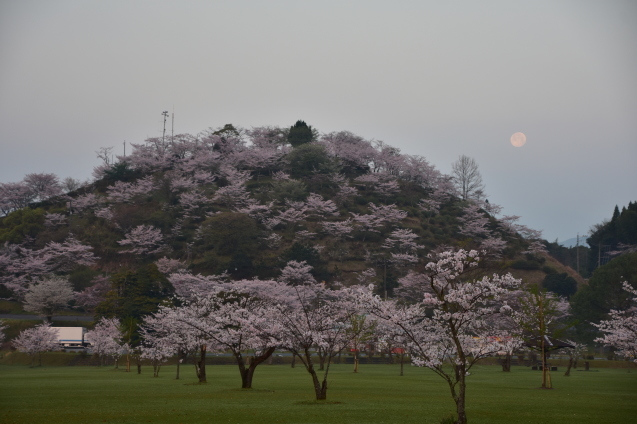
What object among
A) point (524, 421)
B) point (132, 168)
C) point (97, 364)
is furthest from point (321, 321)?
point (132, 168)

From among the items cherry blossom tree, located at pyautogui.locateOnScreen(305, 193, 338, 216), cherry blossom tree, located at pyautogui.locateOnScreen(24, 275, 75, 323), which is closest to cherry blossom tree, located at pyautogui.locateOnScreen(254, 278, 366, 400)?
cherry blossom tree, located at pyautogui.locateOnScreen(24, 275, 75, 323)

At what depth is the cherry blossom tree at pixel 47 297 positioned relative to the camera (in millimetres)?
69812

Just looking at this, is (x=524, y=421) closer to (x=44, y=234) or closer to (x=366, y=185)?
(x=44, y=234)

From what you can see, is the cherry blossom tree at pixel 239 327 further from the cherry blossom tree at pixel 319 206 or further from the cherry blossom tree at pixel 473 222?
the cherry blossom tree at pixel 473 222

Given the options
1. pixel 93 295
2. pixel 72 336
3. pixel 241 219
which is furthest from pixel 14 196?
pixel 72 336

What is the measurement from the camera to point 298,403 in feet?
73.5

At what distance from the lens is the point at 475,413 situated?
66.1ft

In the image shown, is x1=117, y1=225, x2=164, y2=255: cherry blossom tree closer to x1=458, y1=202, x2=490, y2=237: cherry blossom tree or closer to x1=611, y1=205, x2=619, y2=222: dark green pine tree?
x1=458, y1=202, x2=490, y2=237: cherry blossom tree

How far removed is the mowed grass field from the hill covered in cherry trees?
105 ft

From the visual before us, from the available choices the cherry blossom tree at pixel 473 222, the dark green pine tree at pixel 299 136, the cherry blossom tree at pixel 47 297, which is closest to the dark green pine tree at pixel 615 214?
the cherry blossom tree at pixel 473 222

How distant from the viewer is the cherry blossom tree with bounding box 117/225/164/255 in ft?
293

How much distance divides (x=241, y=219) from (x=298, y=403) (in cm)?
6401

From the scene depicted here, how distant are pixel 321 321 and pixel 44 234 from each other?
3131 inches

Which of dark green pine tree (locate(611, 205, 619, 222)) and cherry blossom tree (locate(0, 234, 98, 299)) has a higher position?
dark green pine tree (locate(611, 205, 619, 222))
